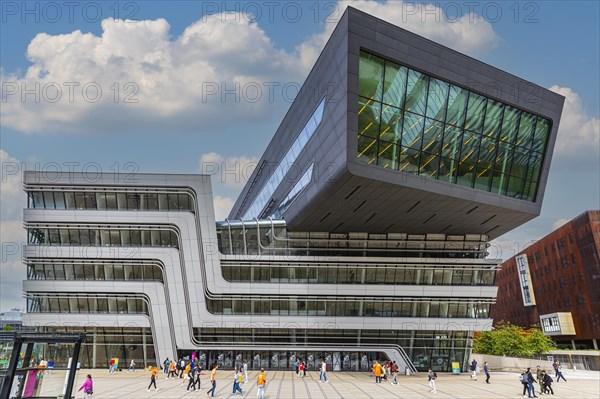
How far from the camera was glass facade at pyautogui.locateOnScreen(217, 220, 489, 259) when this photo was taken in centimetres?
5716

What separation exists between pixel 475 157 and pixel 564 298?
67.0 metres

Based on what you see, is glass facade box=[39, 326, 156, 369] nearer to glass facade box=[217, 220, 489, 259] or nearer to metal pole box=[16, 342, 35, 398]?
glass facade box=[217, 220, 489, 259]

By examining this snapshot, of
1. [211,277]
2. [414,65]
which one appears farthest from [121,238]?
[414,65]

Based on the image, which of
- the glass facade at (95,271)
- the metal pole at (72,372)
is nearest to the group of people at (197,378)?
the glass facade at (95,271)

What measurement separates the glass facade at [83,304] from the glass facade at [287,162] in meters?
20.7

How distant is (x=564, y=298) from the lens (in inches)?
4021

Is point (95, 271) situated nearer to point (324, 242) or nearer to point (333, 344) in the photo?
point (324, 242)

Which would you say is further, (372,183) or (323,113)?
(323,113)

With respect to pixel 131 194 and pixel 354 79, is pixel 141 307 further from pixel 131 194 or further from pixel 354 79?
pixel 354 79

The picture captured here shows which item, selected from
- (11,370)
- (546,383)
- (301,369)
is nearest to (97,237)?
(301,369)

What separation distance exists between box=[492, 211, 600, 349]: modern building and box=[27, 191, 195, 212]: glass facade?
68.2 metres

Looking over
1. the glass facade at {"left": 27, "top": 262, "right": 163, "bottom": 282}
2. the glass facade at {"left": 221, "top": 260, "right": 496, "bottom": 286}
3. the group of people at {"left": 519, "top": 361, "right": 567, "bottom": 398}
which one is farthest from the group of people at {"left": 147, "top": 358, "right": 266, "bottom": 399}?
the group of people at {"left": 519, "top": 361, "right": 567, "bottom": 398}

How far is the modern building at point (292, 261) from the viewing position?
50.5 metres

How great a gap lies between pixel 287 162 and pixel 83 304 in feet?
85.1
